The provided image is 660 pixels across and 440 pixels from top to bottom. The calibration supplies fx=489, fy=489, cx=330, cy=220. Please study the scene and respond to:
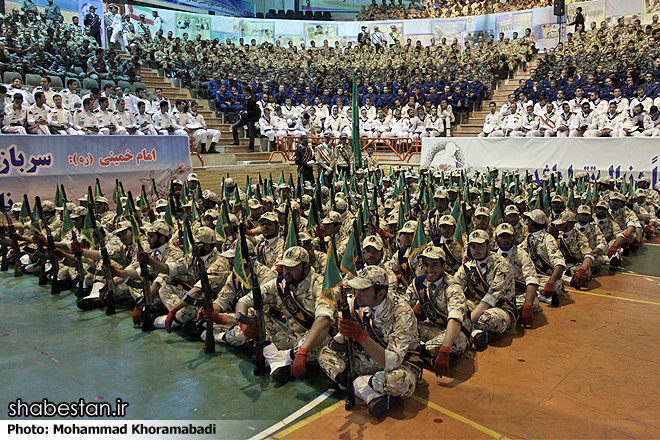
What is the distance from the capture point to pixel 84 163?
11.0 meters

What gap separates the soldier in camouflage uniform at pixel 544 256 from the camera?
621 centimetres

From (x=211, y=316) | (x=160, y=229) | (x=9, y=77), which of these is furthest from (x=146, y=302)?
(x=9, y=77)

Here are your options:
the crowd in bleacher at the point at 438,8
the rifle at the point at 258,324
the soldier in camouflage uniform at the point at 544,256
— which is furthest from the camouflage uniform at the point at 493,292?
the crowd in bleacher at the point at 438,8

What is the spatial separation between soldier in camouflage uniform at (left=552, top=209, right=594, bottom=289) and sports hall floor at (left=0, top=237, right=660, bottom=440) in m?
1.14

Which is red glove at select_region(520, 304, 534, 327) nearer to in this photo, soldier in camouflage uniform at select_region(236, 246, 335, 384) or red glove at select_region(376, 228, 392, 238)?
soldier in camouflage uniform at select_region(236, 246, 335, 384)

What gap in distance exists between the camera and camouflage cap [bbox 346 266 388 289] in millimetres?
3736

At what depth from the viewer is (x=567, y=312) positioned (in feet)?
20.0

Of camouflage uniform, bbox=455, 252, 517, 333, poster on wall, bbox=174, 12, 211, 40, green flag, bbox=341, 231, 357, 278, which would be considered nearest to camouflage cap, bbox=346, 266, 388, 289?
green flag, bbox=341, 231, 357, 278

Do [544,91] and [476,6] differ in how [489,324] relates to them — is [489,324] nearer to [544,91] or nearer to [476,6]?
[544,91]

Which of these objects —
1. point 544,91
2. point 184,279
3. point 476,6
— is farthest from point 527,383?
point 476,6

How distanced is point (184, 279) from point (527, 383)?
394 cm

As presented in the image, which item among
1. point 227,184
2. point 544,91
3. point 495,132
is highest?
point 544,91

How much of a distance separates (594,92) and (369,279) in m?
17.1

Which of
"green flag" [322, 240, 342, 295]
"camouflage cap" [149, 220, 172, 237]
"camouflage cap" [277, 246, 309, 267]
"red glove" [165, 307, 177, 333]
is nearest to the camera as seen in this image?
"green flag" [322, 240, 342, 295]
